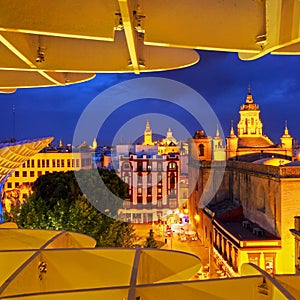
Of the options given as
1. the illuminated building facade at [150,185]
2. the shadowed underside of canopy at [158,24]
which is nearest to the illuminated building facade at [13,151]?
the shadowed underside of canopy at [158,24]

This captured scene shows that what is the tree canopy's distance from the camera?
1455 cm

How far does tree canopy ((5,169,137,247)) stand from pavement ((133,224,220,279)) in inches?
461

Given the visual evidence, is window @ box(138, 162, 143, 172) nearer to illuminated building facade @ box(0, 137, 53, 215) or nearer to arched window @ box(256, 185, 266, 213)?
arched window @ box(256, 185, 266, 213)

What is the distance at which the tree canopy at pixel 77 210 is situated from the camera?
47.8 feet

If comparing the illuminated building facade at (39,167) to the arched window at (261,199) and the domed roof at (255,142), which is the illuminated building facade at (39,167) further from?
the arched window at (261,199)

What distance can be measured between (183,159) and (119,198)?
41784mm

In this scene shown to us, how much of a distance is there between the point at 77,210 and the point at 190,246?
78.3 feet

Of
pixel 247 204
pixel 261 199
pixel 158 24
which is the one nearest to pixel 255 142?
pixel 247 204

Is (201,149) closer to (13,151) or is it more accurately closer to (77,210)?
(77,210)

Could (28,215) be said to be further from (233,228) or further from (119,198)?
(233,228)

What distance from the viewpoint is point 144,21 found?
336cm

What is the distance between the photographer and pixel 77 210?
14477 millimetres

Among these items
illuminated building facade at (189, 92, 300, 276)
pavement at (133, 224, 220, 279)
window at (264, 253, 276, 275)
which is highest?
illuminated building facade at (189, 92, 300, 276)

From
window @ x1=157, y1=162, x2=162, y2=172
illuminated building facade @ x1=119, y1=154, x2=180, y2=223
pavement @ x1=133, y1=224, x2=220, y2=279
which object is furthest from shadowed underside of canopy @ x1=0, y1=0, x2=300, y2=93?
window @ x1=157, y1=162, x2=162, y2=172
